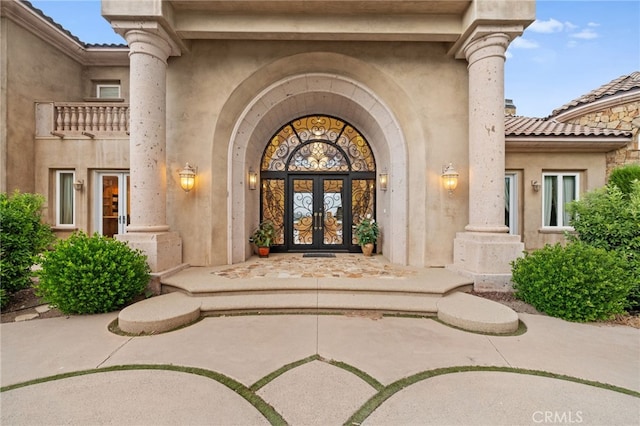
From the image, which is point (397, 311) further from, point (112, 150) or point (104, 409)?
point (112, 150)

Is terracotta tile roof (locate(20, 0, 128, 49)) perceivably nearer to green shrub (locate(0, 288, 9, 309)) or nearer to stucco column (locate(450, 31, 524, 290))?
green shrub (locate(0, 288, 9, 309))

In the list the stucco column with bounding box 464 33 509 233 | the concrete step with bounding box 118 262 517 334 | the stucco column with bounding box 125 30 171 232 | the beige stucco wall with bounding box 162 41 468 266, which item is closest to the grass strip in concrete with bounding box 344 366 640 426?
the concrete step with bounding box 118 262 517 334

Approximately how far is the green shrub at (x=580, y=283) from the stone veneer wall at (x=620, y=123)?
5.14 m

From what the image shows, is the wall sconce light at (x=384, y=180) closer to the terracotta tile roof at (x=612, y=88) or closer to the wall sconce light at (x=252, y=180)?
the wall sconce light at (x=252, y=180)

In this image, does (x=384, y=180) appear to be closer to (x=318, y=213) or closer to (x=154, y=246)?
(x=318, y=213)

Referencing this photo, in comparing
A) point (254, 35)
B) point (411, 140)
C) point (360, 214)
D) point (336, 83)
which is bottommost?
point (360, 214)

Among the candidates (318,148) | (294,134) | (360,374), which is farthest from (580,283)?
(294,134)

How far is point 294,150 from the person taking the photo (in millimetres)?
8789

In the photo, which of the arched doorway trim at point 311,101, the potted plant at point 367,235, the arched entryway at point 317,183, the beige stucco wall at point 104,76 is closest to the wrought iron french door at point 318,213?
the arched entryway at point 317,183

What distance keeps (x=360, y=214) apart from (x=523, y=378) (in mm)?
6448

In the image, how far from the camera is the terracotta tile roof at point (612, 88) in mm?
8469

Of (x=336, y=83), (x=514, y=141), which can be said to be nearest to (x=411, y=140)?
(x=336, y=83)

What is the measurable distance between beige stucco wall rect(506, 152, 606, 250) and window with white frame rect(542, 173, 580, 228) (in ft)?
0.57

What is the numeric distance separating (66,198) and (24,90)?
327 cm
